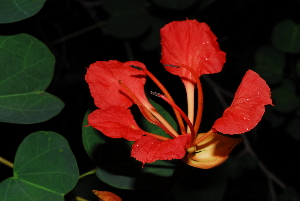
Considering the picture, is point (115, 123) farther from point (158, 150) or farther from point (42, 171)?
point (42, 171)

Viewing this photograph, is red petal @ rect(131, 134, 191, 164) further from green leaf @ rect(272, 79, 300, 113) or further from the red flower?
green leaf @ rect(272, 79, 300, 113)

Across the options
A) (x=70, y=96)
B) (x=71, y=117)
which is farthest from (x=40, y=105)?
(x=70, y=96)

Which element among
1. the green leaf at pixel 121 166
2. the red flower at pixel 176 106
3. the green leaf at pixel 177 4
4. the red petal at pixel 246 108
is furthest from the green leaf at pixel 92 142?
the green leaf at pixel 177 4

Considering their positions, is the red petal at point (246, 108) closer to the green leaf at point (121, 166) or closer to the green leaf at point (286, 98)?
the green leaf at point (121, 166)

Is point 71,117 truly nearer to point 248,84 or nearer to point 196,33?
point 196,33

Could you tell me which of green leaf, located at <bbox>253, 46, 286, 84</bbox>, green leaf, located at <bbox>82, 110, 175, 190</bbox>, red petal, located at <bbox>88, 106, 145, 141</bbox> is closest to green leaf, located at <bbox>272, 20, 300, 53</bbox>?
green leaf, located at <bbox>253, 46, 286, 84</bbox>

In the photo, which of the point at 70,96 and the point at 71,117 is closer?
the point at 71,117

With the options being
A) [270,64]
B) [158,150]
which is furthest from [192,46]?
[270,64]
